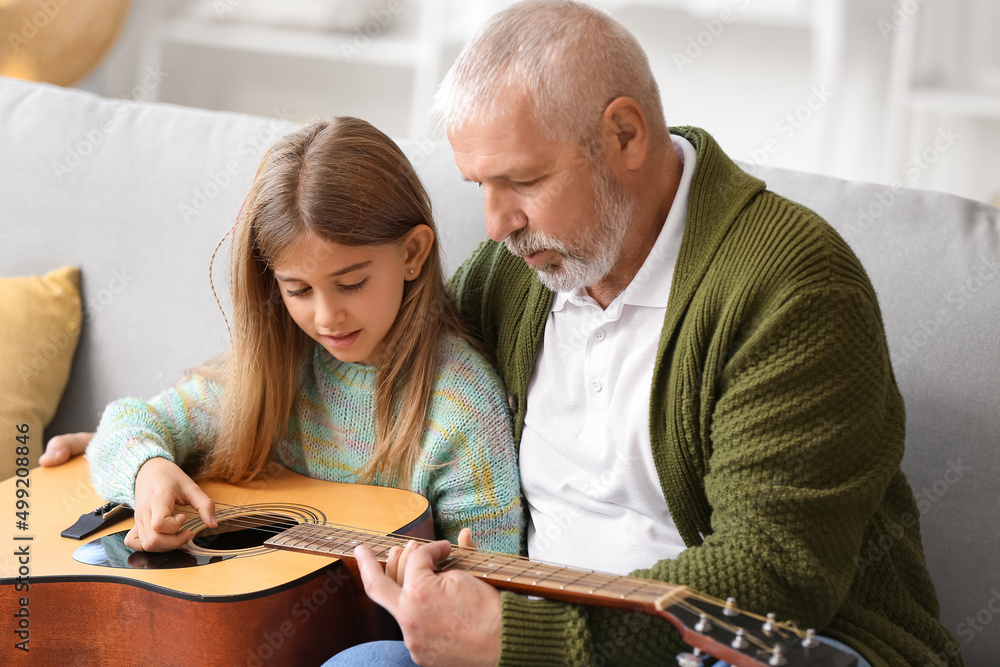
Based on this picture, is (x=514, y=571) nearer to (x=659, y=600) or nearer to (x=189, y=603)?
(x=659, y=600)

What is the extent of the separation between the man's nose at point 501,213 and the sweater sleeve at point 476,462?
32 cm

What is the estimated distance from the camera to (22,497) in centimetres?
142

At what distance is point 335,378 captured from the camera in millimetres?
1479

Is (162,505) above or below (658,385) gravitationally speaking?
below

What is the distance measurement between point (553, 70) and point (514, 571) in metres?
0.60

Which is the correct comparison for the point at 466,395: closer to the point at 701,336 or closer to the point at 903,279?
the point at 701,336

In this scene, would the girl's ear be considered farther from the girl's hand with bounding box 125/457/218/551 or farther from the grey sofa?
the girl's hand with bounding box 125/457/218/551

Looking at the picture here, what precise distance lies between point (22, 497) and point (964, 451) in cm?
141

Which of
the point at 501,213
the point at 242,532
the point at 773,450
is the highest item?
the point at 501,213

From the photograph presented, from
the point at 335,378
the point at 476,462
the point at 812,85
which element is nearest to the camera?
the point at 476,462

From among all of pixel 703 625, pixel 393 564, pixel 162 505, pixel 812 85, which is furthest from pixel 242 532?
pixel 812 85

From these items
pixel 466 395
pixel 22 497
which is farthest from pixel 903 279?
pixel 22 497

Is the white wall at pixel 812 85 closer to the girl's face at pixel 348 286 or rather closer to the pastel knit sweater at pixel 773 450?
the girl's face at pixel 348 286

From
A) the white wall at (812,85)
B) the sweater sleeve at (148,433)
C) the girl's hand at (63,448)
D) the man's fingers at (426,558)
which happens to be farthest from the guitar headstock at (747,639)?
the white wall at (812,85)
